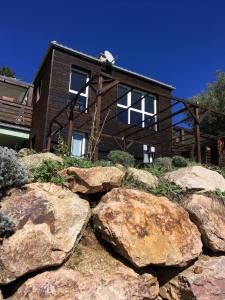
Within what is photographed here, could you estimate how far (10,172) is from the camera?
223 inches

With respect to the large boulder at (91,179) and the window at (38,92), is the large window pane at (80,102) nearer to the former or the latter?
the window at (38,92)

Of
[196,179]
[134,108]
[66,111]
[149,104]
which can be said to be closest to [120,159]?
[196,179]

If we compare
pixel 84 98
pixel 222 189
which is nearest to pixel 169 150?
pixel 84 98

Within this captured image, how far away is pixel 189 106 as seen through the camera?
31.7 ft

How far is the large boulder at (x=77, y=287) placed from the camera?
14.7 ft

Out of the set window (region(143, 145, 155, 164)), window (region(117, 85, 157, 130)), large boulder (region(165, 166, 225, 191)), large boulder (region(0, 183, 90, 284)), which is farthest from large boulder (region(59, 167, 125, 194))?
window (region(143, 145, 155, 164))

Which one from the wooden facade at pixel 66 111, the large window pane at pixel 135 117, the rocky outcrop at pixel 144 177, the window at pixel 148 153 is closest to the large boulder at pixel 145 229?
the rocky outcrop at pixel 144 177

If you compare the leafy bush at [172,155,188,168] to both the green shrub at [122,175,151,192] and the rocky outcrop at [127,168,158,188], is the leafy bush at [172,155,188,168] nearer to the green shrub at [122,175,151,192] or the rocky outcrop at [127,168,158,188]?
the rocky outcrop at [127,168,158,188]

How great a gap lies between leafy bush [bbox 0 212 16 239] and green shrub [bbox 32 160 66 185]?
1256 millimetres

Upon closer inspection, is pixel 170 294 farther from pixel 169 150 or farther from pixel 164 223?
pixel 169 150

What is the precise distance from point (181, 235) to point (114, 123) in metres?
10.1

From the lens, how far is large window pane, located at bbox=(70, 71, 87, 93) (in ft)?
49.8

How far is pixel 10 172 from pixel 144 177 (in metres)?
2.77

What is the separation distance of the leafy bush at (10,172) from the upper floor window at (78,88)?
9149 mm
